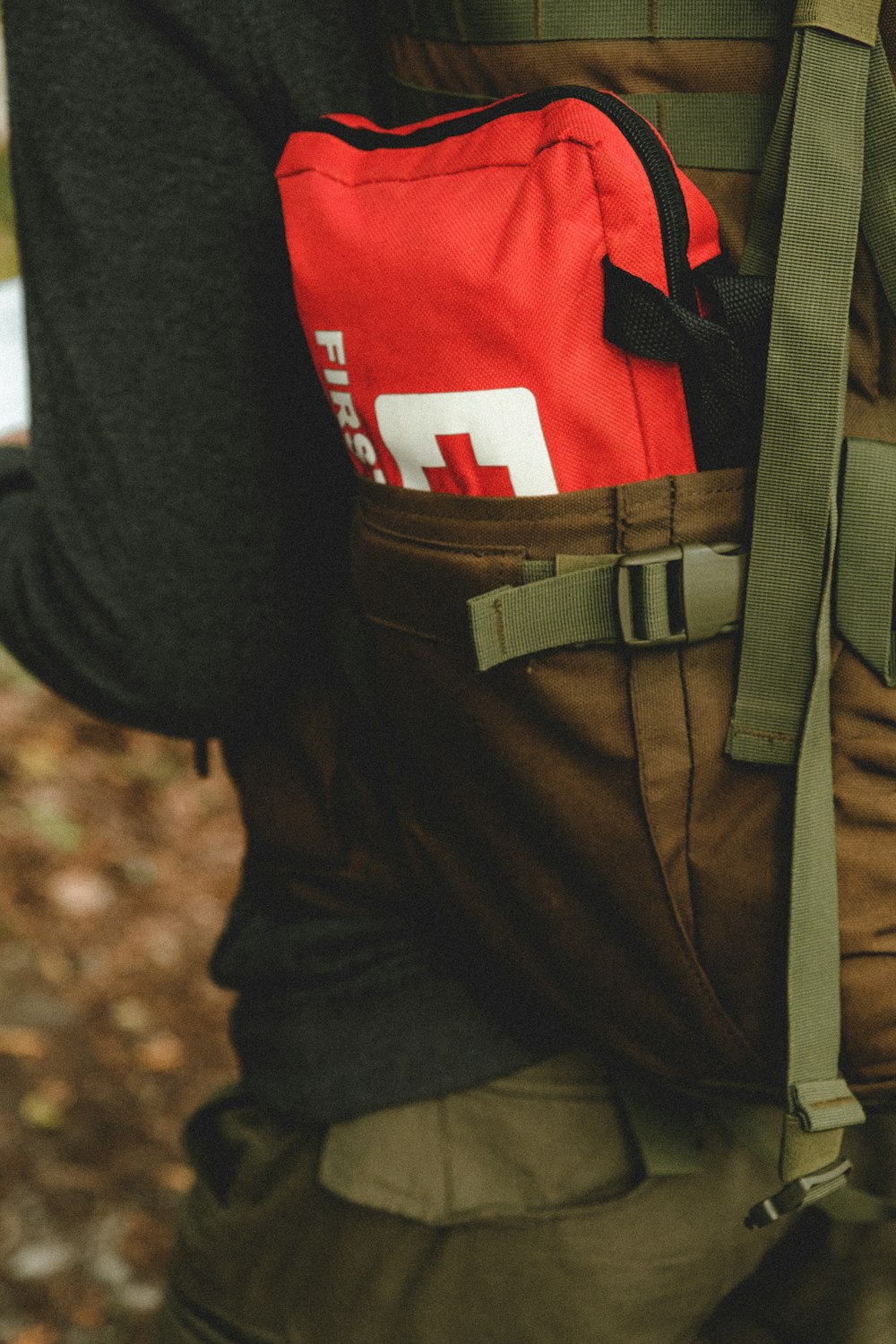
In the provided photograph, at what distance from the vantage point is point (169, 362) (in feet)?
3.19

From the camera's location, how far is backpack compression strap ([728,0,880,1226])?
2.53ft

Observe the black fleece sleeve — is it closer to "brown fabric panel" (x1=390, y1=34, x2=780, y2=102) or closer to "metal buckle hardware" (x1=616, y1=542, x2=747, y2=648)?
"brown fabric panel" (x1=390, y1=34, x2=780, y2=102)

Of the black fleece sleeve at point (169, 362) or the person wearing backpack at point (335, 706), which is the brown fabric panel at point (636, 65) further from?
the black fleece sleeve at point (169, 362)

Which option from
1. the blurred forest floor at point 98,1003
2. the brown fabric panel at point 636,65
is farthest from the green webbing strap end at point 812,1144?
the blurred forest floor at point 98,1003

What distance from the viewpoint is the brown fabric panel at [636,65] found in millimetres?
802

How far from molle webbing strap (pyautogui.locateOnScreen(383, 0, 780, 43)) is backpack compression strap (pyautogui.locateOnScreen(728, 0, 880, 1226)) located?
0.04 metres

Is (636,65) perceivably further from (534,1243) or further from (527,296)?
(534,1243)

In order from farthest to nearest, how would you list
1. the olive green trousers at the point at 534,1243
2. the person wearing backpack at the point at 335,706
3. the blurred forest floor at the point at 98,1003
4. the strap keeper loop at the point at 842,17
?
the blurred forest floor at the point at 98,1003
the olive green trousers at the point at 534,1243
the person wearing backpack at the point at 335,706
the strap keeper loop at the point at 842,17

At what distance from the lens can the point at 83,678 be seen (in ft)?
3.57

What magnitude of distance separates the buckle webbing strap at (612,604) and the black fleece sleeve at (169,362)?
0.28m

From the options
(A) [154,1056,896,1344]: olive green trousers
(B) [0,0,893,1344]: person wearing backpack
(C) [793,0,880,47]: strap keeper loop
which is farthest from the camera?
(A) [154,1056,896,1344]: olive green trousers

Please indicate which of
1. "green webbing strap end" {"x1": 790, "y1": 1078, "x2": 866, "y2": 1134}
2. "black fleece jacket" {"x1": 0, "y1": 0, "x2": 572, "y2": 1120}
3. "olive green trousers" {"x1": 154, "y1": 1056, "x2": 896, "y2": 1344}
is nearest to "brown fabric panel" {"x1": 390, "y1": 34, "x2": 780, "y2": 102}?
"black fleece jacket" {"x1": 0, "y1": 0, "x2": 572, "y2": 1120}

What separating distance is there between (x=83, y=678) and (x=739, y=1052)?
66cm

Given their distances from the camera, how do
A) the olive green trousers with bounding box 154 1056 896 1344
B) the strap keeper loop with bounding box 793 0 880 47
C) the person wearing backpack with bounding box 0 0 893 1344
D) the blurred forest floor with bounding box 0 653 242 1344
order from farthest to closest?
the blurred forest floor with bounding box 0 653 242 1344 < the olive green trousers with bounding box 154 1056 896 1344 < the person wearing backpack with bounding box 0 0 893 1344 < the strap keeper loop with bounding box 793 0 880 47
